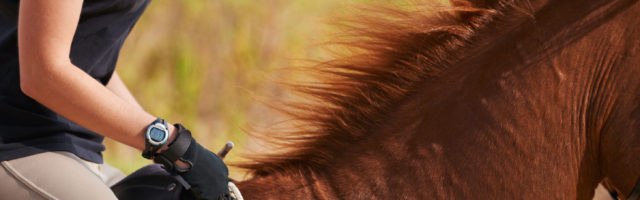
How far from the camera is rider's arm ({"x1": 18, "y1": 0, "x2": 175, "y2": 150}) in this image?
1274 mm

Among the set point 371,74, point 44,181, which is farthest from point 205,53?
point 44,181

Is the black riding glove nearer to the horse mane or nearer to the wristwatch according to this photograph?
the wristwatch

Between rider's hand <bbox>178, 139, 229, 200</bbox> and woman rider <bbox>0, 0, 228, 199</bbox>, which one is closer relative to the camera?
woman rider <bbox>0, 0, 228, 199</bbox>

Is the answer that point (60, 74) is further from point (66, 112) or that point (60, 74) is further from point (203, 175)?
point (203, 175)

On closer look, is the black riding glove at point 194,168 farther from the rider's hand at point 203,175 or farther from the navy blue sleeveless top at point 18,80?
the navy blue sleeveless top at point 18,80

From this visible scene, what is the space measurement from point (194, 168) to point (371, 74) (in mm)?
473

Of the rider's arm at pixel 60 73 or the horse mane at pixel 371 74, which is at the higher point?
the rider's arm at pixel 60 73

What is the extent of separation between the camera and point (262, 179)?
5.37ft

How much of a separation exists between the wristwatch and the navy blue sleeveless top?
261 millimetres

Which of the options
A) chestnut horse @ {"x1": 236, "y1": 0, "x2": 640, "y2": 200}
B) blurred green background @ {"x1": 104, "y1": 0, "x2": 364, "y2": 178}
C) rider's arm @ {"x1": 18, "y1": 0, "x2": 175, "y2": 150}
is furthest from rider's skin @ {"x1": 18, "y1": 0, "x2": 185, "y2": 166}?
blurred green background @ {"x1": 104, "y1": 0, "x2": 364, "y2": 178}

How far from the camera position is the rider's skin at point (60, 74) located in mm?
1274

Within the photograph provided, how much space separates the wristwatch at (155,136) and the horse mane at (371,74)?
344 mm

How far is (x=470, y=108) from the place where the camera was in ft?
5.08

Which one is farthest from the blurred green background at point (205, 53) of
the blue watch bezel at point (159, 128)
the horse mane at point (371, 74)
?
the blue watch bezel at point (159, 128)
